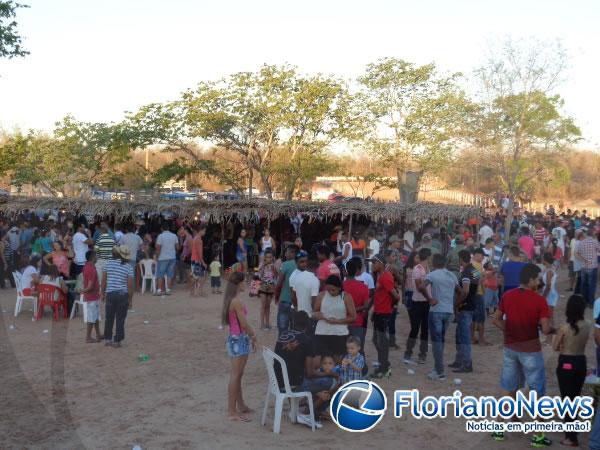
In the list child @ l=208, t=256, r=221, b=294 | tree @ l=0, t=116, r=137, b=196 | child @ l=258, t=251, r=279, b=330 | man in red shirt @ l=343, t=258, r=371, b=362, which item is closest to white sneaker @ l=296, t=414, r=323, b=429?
man in red shirt @ l=343, t=258, r=371, b=362

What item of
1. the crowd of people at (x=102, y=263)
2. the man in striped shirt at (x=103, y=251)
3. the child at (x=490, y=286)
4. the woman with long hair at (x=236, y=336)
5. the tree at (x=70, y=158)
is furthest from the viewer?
the tree at (x=70, y=158)

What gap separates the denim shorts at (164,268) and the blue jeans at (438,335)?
8367mm

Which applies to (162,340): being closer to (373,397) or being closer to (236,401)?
(236,401)

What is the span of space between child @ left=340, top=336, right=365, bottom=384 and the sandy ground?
52 centimetres

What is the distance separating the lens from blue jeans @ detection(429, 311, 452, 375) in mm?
8082

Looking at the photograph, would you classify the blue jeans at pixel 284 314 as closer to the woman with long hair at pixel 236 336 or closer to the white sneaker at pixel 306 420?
the woman with long hair at pixel 236 336

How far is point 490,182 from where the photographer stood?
45.8 meters

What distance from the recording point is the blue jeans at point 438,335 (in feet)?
26.5

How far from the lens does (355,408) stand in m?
6.44

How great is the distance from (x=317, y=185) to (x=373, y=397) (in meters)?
38.9

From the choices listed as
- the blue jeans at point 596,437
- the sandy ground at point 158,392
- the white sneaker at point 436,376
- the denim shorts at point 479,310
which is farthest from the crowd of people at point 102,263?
the blue jeans at point 596,437

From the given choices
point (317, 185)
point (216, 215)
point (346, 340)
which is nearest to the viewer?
point (346, 340)

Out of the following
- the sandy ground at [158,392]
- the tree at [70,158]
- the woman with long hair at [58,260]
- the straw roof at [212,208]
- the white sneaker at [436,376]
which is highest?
the tree at [70,158]

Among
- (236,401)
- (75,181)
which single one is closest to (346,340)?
(236,401)
